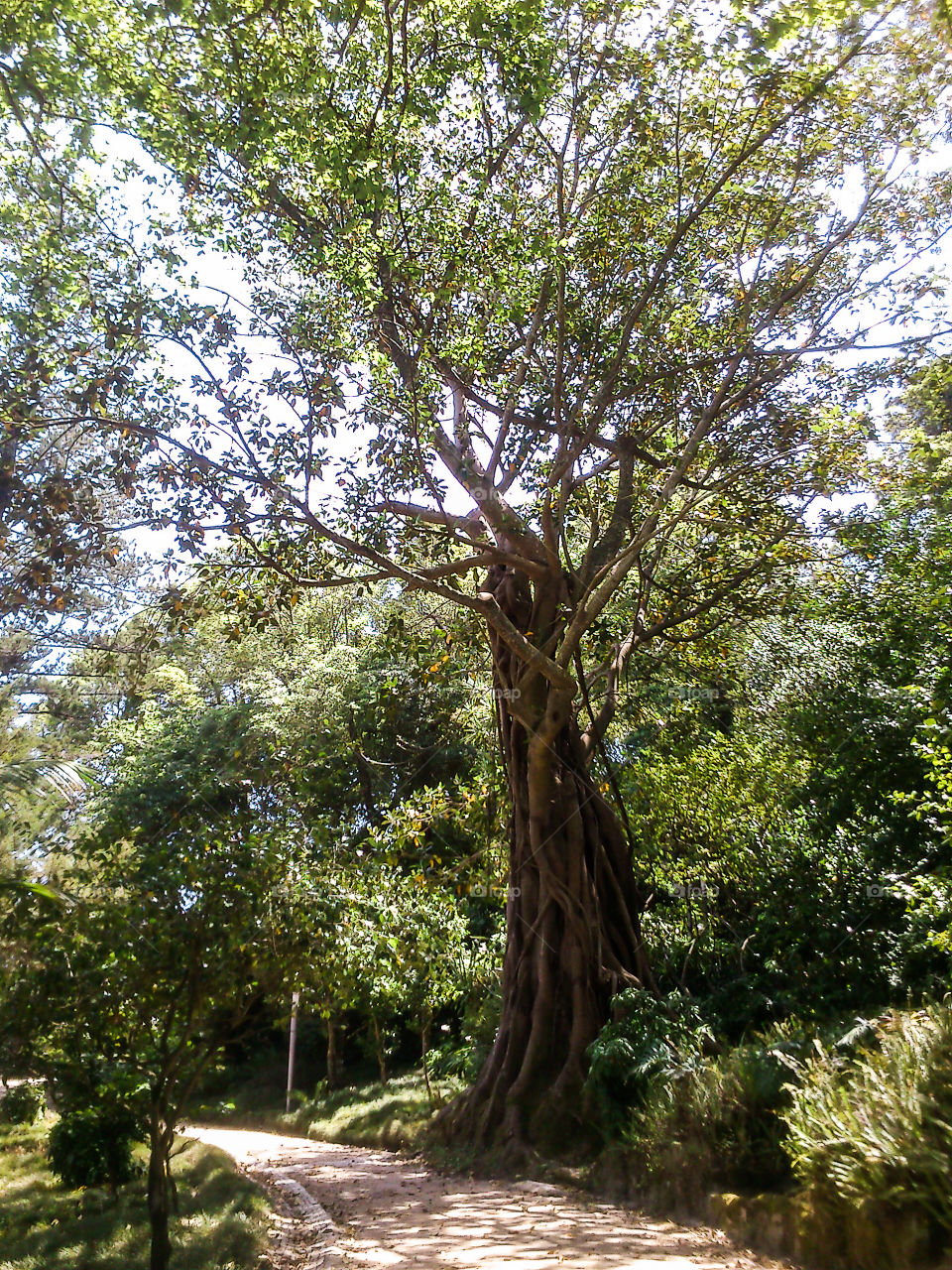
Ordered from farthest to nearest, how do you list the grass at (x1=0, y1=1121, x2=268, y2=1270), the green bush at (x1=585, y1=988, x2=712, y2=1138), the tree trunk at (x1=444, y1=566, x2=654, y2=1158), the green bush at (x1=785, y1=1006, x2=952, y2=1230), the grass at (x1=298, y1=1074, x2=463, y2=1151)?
the grass at (x1=298, y1=1074, x2=463, y2=1151)
the tree trunk at (x1=444, y1=566, x2=654, y2=1158)
the green bush at (x1=585, y1=988, x2=712, y2=1138)
the grass at (x1=0, y1=1121, x2=268, y2=1270)
the green bush at (x1=785, y1=1006, x2=952, y2=1230)

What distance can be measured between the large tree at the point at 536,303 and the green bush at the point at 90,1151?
3805mm

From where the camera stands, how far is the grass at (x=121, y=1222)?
296 inches

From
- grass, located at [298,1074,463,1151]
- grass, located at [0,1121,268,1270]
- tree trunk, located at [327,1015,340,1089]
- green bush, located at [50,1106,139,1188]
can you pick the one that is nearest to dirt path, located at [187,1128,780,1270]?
grass, located at [0,1121,268,1270]

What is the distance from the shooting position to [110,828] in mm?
7859

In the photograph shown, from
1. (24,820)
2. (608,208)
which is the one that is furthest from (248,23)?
(24,820)

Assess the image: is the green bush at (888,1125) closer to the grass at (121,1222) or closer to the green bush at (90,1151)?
the grass at (121,1222)

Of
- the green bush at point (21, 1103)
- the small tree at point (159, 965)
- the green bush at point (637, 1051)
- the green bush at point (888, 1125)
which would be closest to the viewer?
the green bush at point (888, 1125)

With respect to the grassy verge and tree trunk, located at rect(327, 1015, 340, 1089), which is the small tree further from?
tree trunk, located at rect(327, 1015, 340, 1089)

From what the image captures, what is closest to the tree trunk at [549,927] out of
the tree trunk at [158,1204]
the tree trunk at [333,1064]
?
the tree trunk at [158,1204]

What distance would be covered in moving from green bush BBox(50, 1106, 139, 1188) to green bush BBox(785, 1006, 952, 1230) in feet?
24.0

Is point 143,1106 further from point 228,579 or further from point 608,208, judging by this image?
point 608,208

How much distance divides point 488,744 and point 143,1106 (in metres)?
10.1

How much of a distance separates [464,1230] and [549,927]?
396 centimetres

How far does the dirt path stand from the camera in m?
6.59
